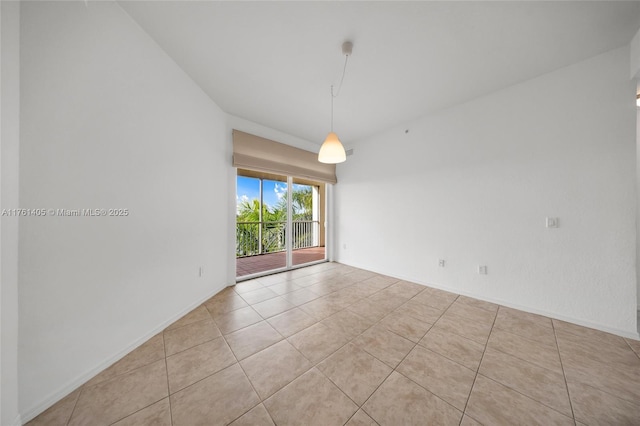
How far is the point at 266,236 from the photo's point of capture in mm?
5625

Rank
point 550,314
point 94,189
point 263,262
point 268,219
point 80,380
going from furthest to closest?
point 268,219, point 263,262, point 550,314, point 94,189, point 80,380

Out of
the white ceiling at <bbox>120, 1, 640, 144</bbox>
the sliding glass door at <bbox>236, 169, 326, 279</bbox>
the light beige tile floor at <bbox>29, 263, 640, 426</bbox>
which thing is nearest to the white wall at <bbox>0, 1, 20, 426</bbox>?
the light beige tile floor at <bbox>29, 263, 640, 426</bbox>

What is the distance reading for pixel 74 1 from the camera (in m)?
1.29

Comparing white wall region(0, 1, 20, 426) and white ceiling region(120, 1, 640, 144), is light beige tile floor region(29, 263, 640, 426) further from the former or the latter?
white ceiling region(120, 1, 640, 144)

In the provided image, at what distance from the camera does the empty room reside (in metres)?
1.16

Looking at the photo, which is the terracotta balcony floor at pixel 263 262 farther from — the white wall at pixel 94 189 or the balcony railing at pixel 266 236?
the white wall at pixel 94 189

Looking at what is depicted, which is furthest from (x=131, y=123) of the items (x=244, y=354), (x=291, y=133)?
(x=291, y=133)

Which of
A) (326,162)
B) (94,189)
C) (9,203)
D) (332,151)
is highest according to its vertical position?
(332,151)

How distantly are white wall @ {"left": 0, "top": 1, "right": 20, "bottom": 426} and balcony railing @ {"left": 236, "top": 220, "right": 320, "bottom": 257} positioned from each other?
12.8ft

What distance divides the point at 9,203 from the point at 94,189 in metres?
0.41

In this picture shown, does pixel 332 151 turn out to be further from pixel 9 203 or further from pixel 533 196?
pixel 533 196

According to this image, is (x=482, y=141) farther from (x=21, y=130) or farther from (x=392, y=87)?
(x=21, y=130)

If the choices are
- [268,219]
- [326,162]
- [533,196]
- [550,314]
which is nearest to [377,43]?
[326,162]

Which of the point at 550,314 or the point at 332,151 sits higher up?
the point at 332,151
